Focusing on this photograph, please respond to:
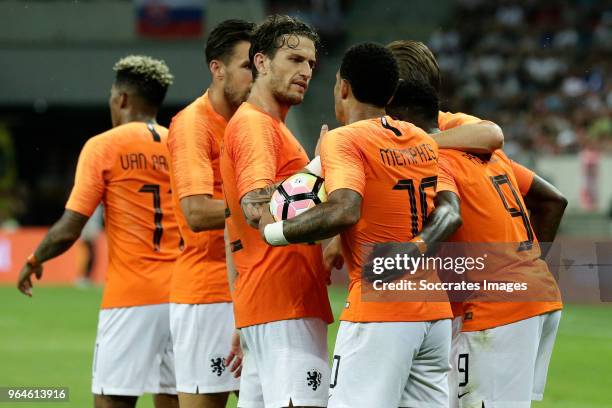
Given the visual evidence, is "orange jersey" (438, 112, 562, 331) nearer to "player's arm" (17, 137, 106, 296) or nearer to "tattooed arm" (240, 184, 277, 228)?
"tattooed arm" (240, 184, 277, 228)

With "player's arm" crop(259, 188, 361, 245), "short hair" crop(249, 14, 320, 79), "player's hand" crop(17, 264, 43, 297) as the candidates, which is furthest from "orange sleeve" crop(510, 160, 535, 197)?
"player's hand" crop(17, 264, 43, 297)

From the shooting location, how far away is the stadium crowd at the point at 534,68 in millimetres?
25578

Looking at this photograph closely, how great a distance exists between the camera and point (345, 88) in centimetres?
516

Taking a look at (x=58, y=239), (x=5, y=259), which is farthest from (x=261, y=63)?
(x=5, y=259)

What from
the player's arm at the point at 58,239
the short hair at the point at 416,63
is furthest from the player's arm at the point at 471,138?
the player's arm at the point at 58,239

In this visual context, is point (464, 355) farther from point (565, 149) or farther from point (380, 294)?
point (565, 149)

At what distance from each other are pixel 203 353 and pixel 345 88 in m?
1.96

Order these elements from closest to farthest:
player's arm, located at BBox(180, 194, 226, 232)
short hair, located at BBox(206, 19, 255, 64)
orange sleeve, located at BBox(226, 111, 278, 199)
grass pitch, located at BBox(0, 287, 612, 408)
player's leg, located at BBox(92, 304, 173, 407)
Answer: orange sleeve, located at BBox(226, 111, 278, 199) → player's arm, located at BBox(180, 194, 226, 232) → short hair, located at BBox(206, 19, 255, 64) → player's leg, located at BBox(92, 304, 173, 407) → grass pitch, located at BBox(0, 287, 612, 408)

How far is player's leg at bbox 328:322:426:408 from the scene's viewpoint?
492cm

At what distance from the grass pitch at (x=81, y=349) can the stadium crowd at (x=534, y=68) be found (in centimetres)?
660

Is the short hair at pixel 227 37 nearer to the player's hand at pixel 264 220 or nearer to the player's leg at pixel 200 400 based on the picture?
the player's hand at pixel 264 220

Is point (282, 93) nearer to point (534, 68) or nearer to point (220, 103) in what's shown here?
point (220, 103)

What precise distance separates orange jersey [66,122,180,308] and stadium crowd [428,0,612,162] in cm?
1800

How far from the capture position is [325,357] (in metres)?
5.50
